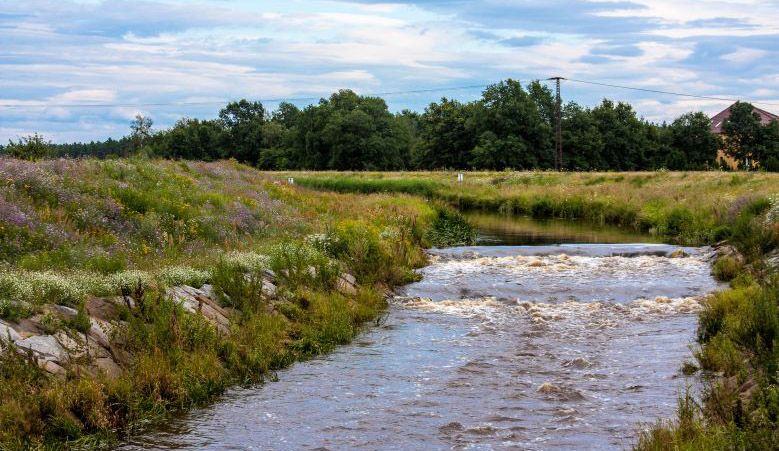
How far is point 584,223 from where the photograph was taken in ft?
138

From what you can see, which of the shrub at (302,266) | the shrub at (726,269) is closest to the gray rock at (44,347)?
the shrub at (302,266)

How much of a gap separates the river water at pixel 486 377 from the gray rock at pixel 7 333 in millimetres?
2172

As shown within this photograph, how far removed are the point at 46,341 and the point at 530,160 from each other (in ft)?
262

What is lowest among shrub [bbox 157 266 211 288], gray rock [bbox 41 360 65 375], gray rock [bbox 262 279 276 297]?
gray rock [bbox 41 360 65 375]

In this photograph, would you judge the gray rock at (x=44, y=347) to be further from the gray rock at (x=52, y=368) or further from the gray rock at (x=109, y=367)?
the gray rock at (x=109, y=367)

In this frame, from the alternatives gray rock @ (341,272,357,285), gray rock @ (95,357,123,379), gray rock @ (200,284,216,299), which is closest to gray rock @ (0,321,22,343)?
gray rock @ (95,357,123,379)

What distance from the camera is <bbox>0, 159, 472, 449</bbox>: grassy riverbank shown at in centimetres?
995

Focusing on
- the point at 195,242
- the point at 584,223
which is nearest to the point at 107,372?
the point at 195,242

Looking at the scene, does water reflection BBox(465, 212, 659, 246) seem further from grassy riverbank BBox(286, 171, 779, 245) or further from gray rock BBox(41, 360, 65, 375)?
gray rock BBox(41, 360, 65, 375)

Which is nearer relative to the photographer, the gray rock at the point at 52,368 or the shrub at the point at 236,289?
the gray rock at the point at 52,368

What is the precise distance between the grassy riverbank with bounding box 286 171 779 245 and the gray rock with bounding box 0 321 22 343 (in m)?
26.0

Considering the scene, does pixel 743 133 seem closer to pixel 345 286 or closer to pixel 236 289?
pixel 345 286

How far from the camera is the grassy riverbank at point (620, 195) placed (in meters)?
33.6

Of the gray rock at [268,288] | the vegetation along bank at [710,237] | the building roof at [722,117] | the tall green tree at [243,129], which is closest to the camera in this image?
the vegetation along bank at [710,237]
